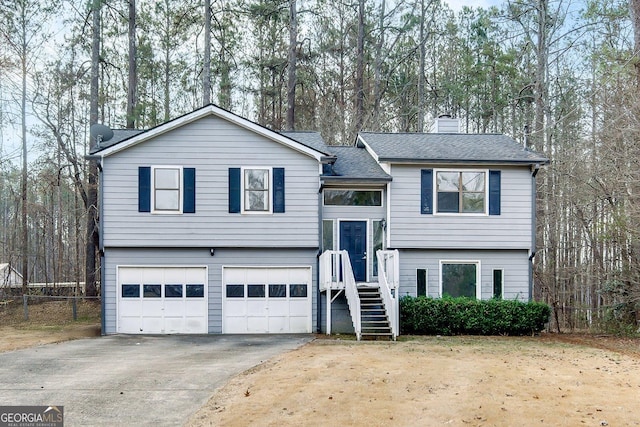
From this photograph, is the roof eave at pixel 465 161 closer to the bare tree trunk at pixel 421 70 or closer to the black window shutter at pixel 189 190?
the black window shutter at pixel 189 190

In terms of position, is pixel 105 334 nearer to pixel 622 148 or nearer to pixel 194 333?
pixel 194 333

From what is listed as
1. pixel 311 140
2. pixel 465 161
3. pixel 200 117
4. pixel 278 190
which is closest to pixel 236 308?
pixel 278 190

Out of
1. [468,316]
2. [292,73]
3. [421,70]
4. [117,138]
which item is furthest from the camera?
[421,70]

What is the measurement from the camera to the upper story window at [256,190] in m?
16.8

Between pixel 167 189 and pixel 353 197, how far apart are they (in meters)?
5.50

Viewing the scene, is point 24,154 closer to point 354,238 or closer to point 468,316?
point 354,238

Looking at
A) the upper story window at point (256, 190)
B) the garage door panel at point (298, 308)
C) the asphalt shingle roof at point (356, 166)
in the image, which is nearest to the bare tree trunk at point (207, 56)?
the asphalt shingle roof at point (356, 166)

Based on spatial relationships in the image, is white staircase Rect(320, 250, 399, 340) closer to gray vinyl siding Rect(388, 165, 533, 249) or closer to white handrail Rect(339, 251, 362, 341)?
white handrail Rect(339, 251, 362, 341)

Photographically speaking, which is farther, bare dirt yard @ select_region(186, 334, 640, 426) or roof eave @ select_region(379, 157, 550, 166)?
roof eave @ select_region(379, 157, 550, 166)

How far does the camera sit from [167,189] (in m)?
16.7

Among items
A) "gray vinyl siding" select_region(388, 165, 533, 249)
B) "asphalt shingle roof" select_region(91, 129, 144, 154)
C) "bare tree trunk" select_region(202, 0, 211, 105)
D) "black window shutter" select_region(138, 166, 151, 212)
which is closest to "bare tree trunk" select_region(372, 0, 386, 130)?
"bare tree trunk" select_region(202, 0, 211, 105)

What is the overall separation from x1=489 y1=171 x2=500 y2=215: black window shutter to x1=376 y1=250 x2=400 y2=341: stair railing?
3.71 meters

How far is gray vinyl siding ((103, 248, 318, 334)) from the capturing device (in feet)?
54.5

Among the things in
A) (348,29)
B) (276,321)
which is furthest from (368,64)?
(276,321)
